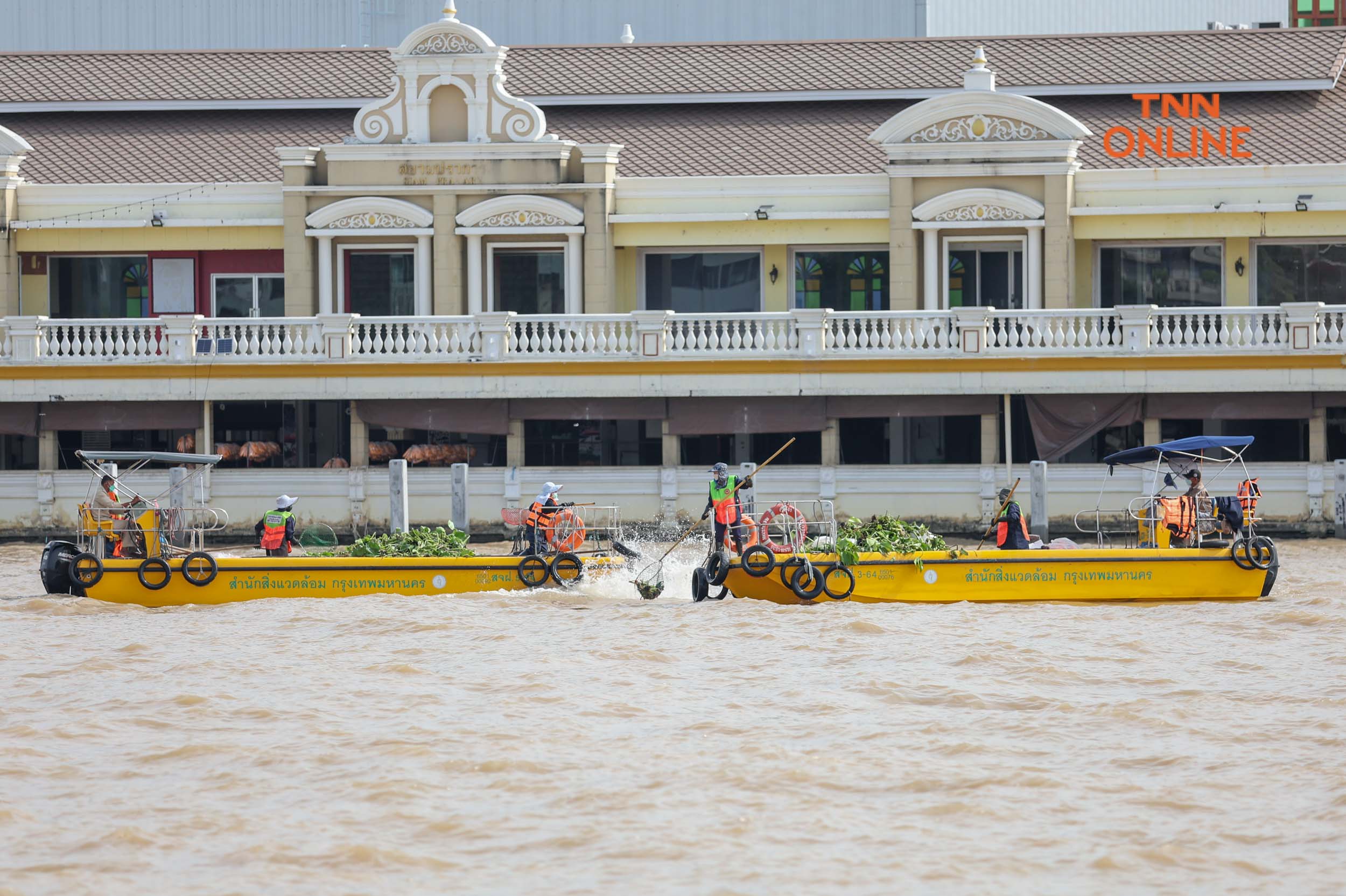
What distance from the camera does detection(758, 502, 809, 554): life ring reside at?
78.2ft

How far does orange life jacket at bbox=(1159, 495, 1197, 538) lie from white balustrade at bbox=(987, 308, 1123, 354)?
815 centimetres

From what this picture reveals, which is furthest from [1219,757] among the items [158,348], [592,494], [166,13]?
[166,13]

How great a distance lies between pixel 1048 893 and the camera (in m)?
12.0

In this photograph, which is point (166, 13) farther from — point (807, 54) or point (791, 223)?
point (791, 223)

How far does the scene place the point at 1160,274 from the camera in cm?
3616

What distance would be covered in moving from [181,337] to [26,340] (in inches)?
111

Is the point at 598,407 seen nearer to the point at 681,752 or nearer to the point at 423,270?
the point at 423,270

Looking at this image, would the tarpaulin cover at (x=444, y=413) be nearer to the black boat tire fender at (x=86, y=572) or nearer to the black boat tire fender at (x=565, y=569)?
the black boat tire fender at (x=565, y=569)

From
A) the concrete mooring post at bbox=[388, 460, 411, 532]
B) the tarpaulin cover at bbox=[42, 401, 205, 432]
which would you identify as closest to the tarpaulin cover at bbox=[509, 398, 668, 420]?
the concrete mooring post at bbox=[388, 460, 411, 532]

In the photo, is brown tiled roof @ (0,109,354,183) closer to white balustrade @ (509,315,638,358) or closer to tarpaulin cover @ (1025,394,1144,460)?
white balustrade @ (509,315,638,358)

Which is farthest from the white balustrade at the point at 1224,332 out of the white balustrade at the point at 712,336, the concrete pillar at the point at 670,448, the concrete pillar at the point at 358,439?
the concrete pillar at the point at 358,439

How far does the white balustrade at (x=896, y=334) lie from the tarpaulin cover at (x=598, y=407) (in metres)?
3.27

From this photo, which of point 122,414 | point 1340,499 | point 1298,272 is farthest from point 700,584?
point 1298,272

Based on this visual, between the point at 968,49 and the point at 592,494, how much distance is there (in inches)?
583
